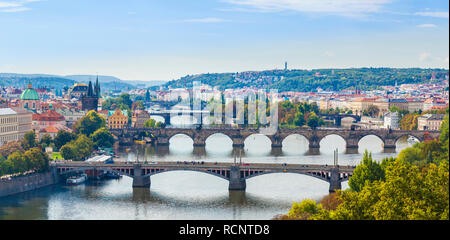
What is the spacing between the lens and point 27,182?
29.9 meters

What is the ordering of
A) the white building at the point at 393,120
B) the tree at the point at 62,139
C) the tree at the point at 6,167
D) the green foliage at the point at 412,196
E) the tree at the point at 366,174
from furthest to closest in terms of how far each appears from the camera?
the white building at the point at 393,120 → the tree at the point at 62,139 → the tree at the point at 6,167 → the tree at the point at 366,174 → the green foliage at the point at 412,196

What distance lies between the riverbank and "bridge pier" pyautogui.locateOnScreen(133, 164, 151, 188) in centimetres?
371

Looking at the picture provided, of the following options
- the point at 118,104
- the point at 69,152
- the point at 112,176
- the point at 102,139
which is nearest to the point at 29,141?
the point at 69,152

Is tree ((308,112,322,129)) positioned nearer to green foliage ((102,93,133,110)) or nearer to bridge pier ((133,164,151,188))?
green foliage ((102,93,133,110))

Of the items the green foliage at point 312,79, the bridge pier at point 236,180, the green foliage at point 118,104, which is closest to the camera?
the bridge pier at point 236,180

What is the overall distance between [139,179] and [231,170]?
12.5 ft

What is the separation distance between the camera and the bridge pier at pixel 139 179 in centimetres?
3092

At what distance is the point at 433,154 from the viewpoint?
26891 millimetres

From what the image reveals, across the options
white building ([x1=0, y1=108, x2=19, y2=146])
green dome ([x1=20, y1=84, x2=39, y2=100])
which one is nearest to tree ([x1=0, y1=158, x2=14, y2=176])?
white building ([x1=0, y1=108, x2=19, y2=146])

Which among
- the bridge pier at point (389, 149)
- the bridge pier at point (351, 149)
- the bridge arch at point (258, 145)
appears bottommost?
the bridge pier at point (351, 149)

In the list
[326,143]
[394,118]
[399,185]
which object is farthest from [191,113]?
[399,185]

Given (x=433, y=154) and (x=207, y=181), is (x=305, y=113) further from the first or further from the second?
(x=433, y=154)

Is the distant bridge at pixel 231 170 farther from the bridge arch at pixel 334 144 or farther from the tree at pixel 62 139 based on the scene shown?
the bridge arch at pixel 334 144

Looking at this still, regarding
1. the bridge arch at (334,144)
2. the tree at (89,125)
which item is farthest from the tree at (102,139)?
the bridge arch at (334,144)
